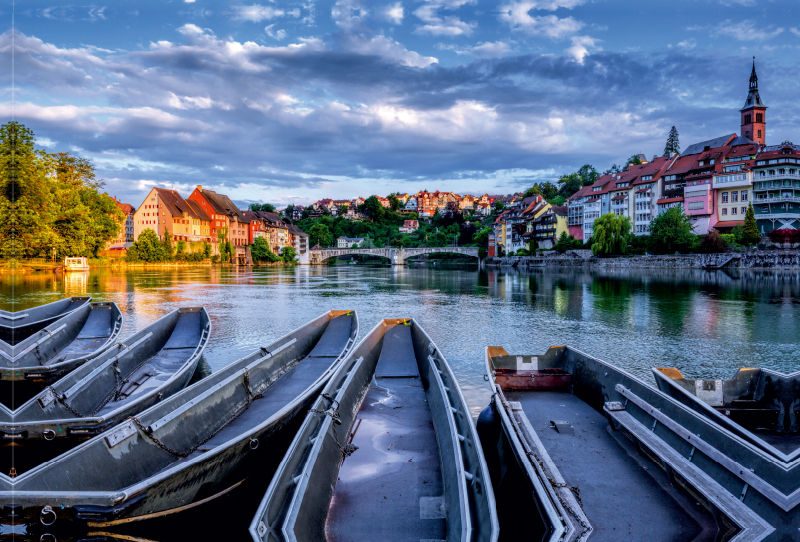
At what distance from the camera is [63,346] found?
49.7 feet

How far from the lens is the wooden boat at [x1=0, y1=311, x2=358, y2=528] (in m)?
4.58

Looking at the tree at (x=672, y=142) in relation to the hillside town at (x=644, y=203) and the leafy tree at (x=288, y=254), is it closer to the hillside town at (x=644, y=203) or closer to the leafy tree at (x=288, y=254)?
the hillside town at (x=644, y=203)

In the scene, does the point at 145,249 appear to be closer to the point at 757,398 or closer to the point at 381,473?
the point at 381,473

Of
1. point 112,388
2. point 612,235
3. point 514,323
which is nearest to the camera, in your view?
point 112,388

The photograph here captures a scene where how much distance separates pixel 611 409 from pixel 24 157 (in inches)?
1638

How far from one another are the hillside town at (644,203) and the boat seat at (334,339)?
283 ft

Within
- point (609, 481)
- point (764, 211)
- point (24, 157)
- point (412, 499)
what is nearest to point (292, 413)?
point (412, 499)

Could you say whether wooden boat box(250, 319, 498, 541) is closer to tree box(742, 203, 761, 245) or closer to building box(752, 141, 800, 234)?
tree box(742, 203, 761, 245)

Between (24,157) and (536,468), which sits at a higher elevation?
(24,157)

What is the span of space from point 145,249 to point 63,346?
8821 cm

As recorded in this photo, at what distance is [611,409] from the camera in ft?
25.7

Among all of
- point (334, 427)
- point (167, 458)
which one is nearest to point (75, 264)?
point (167, 458)

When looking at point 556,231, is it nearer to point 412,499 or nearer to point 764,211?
point 764,211

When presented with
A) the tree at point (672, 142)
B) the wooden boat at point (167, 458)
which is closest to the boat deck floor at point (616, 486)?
the wooden boat at point (167, 458)
